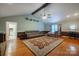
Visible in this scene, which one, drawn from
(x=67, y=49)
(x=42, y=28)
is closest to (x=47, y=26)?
(x=42, y=28)

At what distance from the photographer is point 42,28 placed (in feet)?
7.38

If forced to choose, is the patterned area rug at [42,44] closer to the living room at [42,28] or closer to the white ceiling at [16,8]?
the living room at [42,28]

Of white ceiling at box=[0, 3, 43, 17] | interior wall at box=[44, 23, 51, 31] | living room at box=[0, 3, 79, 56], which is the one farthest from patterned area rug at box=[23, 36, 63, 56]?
white ceiling at box=[0, 3, 43, 17]

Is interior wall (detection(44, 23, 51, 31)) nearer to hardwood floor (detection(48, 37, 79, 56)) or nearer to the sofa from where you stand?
the sofa

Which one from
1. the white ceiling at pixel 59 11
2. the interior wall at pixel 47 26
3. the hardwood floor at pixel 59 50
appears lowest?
the hardwood floor at pixel 59 50

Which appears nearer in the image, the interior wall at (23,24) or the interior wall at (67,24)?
the interior wall at (23,24)

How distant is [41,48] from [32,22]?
683 millimetres

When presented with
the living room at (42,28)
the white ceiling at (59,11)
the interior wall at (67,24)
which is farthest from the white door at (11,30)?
the interior wall at (67,24)

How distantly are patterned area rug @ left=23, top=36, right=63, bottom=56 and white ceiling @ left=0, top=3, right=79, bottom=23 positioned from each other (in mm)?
479

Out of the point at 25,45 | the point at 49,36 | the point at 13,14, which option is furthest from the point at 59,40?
the point at 13,14

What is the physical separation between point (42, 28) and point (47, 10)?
18.2 inches

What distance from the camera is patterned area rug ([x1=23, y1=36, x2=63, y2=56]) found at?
201 cm

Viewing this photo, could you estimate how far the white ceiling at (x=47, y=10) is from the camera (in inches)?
78.5

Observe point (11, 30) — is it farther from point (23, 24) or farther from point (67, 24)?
point (67, 24)
